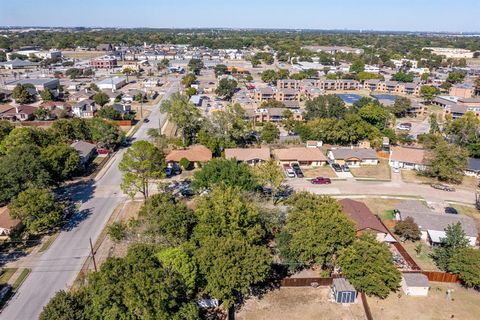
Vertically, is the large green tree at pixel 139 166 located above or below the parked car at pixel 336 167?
above

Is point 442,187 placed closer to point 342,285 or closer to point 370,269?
point 370,269

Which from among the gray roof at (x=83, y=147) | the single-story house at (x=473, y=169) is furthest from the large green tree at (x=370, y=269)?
the gray roof at (x=83, y=147)

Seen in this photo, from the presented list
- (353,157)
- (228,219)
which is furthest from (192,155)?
(228,219)

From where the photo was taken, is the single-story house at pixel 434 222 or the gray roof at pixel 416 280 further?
the single-story house at pixel 434 222

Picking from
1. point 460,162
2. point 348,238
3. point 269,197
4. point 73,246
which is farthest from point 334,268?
point 460,162

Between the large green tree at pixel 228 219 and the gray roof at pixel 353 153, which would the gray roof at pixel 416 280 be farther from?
the gray roof at pixel 353 153

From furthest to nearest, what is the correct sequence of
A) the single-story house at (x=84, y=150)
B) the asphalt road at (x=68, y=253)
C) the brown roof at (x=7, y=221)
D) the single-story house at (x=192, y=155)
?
the single-story house at (x=192, y=155)
the single-story house at (x=84, y=150)
the brown roof at (x=7, y=221)
the asphalt road at (x=68, y=253)

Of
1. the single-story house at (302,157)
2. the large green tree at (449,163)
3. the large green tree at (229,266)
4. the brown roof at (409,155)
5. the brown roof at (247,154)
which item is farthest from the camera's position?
the single-story house at (302,157)
